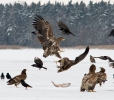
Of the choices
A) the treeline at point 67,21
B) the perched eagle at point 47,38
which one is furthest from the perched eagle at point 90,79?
the treeline at point 67,21

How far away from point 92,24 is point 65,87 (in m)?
90.4

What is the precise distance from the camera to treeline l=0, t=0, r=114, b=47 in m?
95.7

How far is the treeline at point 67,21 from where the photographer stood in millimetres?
95688

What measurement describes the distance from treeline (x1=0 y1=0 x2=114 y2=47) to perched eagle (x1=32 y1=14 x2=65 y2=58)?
7820 cm

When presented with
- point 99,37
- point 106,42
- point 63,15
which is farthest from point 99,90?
point 63,15

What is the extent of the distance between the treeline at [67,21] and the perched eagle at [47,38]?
78199 mm

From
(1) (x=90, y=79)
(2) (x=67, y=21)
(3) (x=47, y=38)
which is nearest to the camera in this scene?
(1) (x=90, y=79)

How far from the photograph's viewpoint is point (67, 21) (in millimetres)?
100750

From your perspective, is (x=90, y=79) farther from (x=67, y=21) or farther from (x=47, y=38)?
(x=67, y=21)

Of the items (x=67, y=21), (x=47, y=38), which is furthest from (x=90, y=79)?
(x=67, y=21)

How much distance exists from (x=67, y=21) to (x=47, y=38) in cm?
8981

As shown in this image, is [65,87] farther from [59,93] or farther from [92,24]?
[92,24]

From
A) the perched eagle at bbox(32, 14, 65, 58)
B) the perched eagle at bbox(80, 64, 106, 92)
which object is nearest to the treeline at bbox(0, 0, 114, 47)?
the perched eagle at bbox(32, 14, 65, 58)

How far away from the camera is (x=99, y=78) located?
1024 cm
